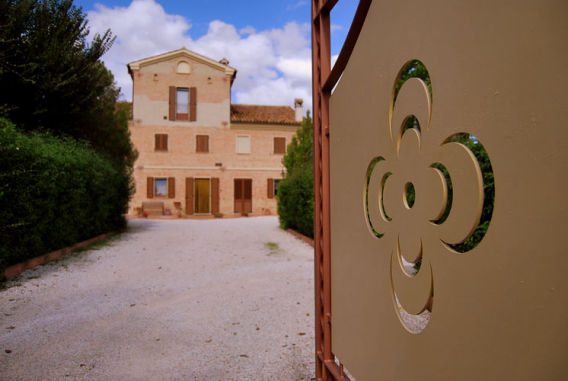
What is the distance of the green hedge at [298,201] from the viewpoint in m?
10.5

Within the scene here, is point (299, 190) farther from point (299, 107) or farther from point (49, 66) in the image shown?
point (299, 107)

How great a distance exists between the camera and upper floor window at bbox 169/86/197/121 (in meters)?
22.7

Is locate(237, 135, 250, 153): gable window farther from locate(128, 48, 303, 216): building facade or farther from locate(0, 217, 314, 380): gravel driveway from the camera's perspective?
locate(0, 217, 314, 380): gravel driveway

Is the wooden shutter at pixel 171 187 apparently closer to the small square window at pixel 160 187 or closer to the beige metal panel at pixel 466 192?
the small square window at pixel 160 187

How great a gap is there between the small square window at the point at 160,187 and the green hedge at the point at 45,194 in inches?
444

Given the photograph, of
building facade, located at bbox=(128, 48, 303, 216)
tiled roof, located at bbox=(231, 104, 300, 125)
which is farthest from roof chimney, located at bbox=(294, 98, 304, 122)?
building facade, located at bbox=(128, 48, 303, 216)

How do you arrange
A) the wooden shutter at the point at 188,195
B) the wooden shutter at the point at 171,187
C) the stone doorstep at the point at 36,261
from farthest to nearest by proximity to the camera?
the wooden shutter at the point at 188,195, the wooden shutter at the point at 171,187, the stone doorstep at the point at 36,261

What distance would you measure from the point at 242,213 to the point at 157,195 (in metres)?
4.80

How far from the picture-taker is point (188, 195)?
2239cm

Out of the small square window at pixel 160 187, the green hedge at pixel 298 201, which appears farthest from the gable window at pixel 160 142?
the green hedge at pixel 298 201

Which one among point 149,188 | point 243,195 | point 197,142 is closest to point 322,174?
point 243,195

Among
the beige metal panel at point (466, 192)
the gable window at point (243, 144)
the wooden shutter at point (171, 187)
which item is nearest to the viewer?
the beige metal panel at point (466, 192)

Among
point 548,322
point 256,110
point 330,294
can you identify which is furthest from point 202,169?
point 548,322

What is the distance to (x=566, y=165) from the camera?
0.96 metres
